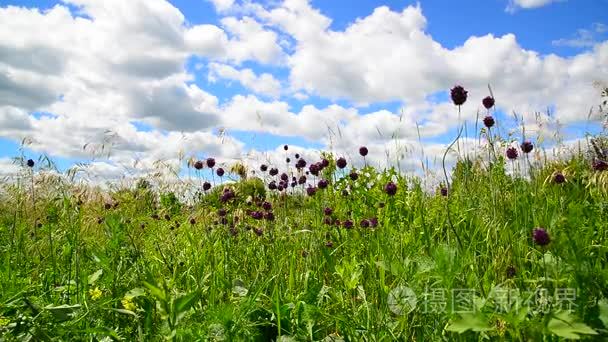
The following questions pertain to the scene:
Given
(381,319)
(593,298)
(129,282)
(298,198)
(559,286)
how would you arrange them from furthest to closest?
(298,198) → (129,282) → (381,319) → (559,286) → (593,298)

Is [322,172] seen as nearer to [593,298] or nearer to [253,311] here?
[253,311]

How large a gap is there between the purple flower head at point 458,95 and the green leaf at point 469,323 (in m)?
1.46

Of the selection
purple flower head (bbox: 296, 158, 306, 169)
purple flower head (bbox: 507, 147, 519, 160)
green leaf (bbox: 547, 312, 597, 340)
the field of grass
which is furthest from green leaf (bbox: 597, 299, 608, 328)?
purple flower head (bbox: 296, 158, 306, 169)

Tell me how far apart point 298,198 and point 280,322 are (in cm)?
285

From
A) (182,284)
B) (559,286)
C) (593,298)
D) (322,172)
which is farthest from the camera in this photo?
(322,172)

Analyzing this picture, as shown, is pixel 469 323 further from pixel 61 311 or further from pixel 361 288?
pixel 61 311

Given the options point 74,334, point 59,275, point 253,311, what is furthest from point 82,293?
point 253,311

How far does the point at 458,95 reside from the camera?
2625 mm

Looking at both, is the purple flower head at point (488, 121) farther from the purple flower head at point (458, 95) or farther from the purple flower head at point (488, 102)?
the purple flower head at point (458, 95)

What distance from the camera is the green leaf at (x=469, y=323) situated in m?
1.38

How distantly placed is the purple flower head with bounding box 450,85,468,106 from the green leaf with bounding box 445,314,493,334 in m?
1.46

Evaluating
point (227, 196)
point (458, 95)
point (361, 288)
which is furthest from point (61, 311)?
point (458, 95)

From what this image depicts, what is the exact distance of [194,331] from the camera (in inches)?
70.9

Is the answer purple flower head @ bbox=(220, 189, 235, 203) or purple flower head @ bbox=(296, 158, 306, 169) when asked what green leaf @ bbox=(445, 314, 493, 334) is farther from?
purple flower head @ bbox=(296, 158, 306, 169)
